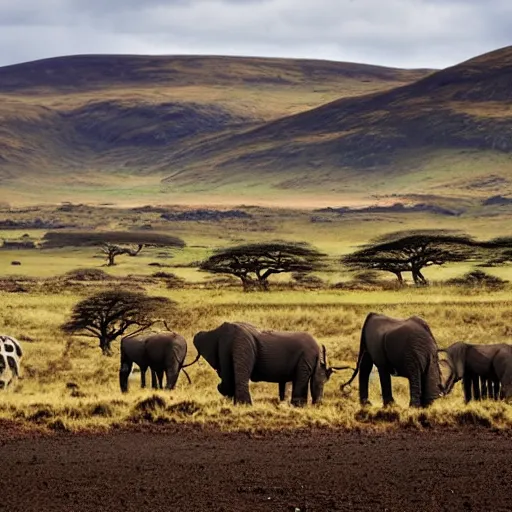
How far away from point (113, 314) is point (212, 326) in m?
3.71

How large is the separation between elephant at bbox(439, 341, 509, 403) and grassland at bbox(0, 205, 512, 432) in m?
0.45

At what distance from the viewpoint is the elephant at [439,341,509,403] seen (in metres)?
25.2

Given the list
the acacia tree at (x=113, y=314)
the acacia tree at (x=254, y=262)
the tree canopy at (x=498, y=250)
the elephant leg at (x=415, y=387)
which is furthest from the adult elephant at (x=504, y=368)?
the tree canopy at (x=498, y=250)

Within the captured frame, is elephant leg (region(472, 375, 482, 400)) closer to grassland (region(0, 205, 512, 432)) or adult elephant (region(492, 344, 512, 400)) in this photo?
grassland (region(0, 205, 512, 432))

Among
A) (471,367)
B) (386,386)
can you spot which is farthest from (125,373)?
(471,367)

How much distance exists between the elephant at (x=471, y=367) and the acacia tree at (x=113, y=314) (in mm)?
17900

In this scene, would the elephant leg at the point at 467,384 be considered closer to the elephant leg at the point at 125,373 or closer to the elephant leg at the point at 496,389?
the elephant leg at the point at 496,389

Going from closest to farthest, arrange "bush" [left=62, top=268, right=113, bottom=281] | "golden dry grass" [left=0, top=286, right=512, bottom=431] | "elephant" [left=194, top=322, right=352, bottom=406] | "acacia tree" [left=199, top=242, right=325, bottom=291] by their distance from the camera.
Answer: "golden dry grass" [left=0, top=286, right=512, bottom=431] → "elephant" [left=194, top=322, right=352, bottom=406] → "acacia tree" [left=199, top=242, right=325, bottom=291] → "bush" [left=62, top=268, right=113, bottom=281]

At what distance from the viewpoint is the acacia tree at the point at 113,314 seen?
4278 centimetres

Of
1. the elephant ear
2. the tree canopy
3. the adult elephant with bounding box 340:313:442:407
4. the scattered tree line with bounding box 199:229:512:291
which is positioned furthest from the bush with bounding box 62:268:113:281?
the adult elephant with bounding box 340:313:442:407

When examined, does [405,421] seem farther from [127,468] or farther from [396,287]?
[396,287]

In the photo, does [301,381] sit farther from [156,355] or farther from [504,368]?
[156,355]

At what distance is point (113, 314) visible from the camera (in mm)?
44031

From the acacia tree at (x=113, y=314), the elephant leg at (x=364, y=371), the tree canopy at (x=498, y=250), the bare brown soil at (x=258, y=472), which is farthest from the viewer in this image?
the tree canopy at (x=498, y=250)
